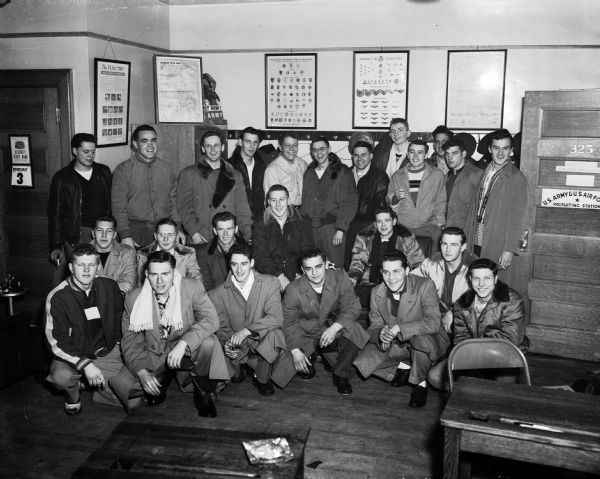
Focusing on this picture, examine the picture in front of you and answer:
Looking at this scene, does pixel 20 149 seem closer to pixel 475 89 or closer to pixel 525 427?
pixel 475 89

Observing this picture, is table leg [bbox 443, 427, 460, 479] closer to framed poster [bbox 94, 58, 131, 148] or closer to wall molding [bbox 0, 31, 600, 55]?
framed poster [bbox 94, 58, 131, 148]

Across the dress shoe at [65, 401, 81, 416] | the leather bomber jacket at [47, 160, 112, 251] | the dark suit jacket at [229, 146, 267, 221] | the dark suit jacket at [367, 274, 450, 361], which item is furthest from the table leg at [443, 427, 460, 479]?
the leather bomber jacket at [47, 160, 112, 251]

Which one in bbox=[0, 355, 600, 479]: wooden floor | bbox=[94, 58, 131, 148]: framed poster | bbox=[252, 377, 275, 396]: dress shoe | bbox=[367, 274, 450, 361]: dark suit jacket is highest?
bbox=[94, 58, 131, 148]: framed poster

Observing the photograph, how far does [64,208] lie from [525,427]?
4073 mm

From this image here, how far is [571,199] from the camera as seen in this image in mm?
4930

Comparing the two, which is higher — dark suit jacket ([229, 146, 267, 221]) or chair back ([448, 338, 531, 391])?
dark suit jacket ([229, 146, 267, 221])

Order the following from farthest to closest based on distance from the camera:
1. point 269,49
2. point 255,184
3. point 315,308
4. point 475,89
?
point 269,49
point 475,89
point 255,184
point 315,308

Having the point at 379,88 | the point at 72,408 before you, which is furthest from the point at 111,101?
the point at 72,408

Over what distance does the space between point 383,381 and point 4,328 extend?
2.76 m

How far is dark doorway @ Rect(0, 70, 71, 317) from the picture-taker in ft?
17.9

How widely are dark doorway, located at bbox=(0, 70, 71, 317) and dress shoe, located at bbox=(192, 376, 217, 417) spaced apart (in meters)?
2.31

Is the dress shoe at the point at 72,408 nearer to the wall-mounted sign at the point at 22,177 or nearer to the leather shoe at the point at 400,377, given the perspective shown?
the leather shoe at the point at 400,377

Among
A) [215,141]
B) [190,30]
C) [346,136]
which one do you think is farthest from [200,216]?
[190,30]

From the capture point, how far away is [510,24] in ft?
20.0
